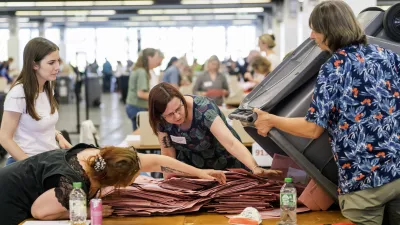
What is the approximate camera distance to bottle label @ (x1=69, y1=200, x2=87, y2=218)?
283 centimetres

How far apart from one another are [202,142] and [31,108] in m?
0.98

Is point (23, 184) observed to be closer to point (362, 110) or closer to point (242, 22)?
point (362, 110)

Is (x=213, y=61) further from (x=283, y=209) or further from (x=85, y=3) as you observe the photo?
(x=85, y=3)

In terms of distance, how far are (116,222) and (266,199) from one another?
726 millimetres

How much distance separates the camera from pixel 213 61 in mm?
11016

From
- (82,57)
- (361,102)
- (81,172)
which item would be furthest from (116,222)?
(82,57)

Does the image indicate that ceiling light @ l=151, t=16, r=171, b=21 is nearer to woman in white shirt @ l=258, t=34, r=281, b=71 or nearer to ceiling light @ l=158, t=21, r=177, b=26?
ceiling light @ l=158, t=21, r=177, b=26

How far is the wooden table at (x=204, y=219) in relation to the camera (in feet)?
10.0

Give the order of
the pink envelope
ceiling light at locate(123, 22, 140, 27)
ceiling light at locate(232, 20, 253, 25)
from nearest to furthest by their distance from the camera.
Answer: the pink envelope → ceiling light at locate(232, 20, 253, 25) → ceiling light at locate(123, 22, 140, 27)

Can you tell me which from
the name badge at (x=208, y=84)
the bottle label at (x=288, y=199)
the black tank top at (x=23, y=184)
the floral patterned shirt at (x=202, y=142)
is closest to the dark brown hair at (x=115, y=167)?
the black tank top at (x=23, y=184)

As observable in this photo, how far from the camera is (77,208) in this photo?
9.30 ft

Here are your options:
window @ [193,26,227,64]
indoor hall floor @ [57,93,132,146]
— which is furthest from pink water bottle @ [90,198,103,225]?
window @ [193,26,227,64]

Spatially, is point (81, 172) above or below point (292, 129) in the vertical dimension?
below

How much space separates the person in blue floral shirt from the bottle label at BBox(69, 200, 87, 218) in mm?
935
